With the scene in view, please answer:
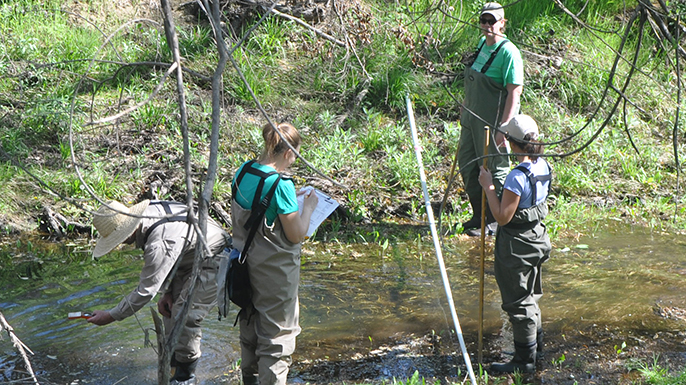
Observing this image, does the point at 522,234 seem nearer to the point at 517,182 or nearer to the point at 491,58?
the point at 517,182

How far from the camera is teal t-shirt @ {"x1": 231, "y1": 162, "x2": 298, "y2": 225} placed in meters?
3.64

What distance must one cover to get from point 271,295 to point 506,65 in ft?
11.7

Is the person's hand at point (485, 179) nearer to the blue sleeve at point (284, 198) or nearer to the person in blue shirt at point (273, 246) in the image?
the person in blue shirt at point (273, 246)

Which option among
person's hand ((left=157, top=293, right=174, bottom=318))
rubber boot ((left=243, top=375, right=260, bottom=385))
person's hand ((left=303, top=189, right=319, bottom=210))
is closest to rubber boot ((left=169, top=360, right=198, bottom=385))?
person's hand ((left=157, top=293, right=174, bottom=318))

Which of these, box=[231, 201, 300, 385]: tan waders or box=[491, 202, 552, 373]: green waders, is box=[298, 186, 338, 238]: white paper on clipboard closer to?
box=[231, 201, 300, 385]: tan waders

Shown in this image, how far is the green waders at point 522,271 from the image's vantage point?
13.8ft

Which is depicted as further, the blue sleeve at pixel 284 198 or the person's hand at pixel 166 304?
the person's hand at pixel 166 304

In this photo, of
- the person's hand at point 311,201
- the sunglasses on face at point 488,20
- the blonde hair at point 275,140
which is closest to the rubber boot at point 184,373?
the person's hand at point 311,201

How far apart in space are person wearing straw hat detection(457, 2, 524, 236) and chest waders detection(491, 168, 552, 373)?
1.91m

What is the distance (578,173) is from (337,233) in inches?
132

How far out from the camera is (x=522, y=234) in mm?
4188

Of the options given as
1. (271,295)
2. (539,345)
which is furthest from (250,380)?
(539,345)

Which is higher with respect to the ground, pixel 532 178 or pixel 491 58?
pixel 491 58

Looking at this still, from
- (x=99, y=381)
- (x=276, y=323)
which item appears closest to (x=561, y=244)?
(x=276, y=323)
